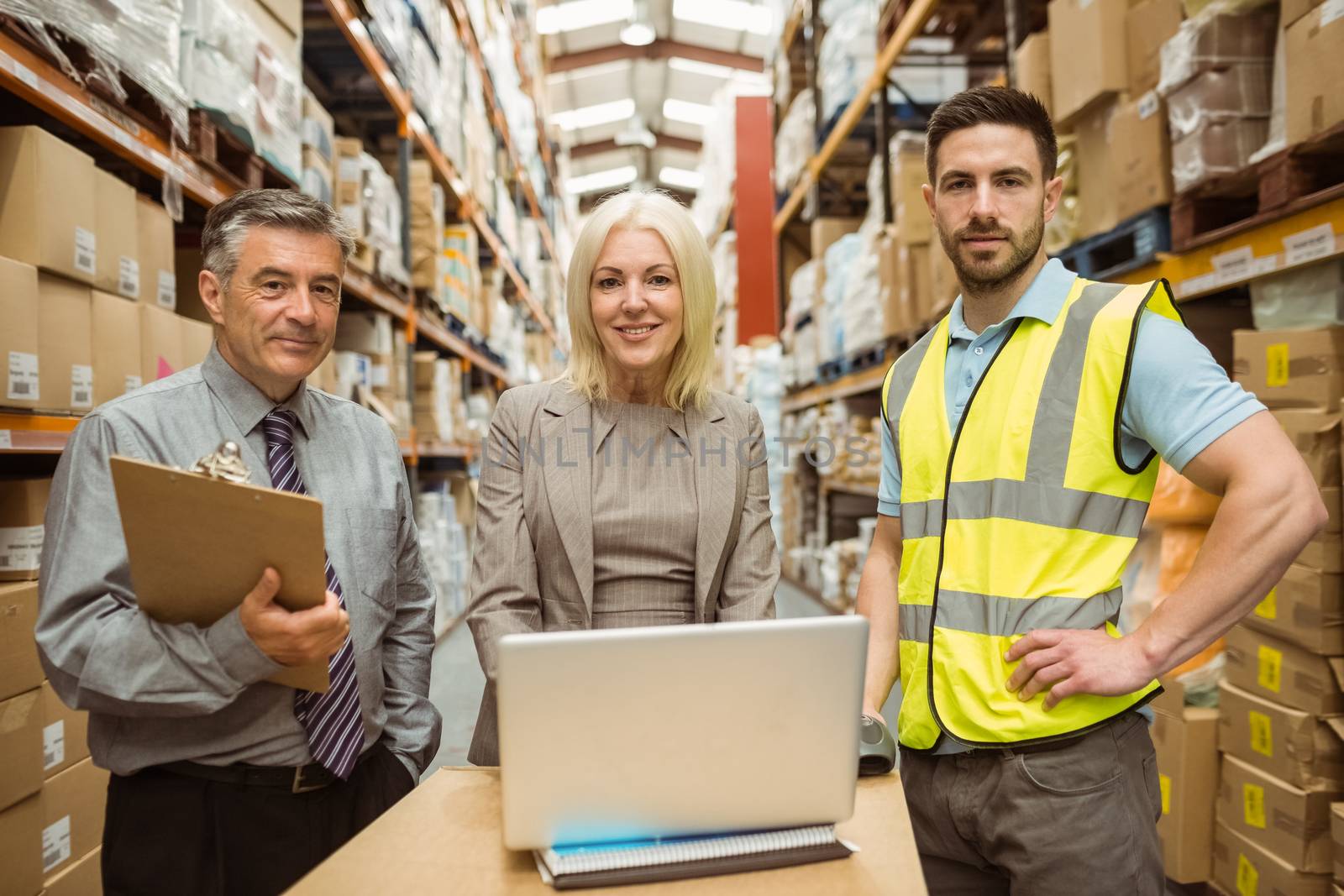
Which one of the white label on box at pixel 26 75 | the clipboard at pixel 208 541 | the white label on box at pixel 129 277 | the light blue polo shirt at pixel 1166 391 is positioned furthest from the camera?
the white label on box at pixel 129 277

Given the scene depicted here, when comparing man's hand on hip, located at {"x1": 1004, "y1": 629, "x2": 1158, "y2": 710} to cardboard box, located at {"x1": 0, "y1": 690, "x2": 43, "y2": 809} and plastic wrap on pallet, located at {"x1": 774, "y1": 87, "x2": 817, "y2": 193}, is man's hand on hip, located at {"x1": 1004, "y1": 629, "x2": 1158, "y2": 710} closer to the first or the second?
cardboard box, located at {"x1": 0, "y1": 690, "x2": 43, "y2": 809}

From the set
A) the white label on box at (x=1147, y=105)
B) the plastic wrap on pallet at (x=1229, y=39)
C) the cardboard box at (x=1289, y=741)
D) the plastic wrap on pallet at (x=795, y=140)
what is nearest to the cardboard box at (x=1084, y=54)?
the white label on box at (x=1147, y=105)

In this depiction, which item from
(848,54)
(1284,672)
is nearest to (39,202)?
(1284,672)

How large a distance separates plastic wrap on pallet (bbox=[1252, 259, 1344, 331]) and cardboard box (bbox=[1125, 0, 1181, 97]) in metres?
0.73

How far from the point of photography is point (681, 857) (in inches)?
39.8

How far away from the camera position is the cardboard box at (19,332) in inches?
69.6

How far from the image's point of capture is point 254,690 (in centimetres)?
145

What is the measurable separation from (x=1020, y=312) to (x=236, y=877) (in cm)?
155

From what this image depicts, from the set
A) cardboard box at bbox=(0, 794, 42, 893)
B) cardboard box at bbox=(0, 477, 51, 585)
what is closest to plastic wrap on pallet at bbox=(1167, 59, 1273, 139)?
cardboard box at bbox=(0, 477, 51, 585)

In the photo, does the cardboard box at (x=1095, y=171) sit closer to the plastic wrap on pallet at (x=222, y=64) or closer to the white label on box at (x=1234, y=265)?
the white label on box at (x=1234, y=265)

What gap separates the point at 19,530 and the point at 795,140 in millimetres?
6419

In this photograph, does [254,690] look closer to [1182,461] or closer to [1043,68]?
[1182,461]

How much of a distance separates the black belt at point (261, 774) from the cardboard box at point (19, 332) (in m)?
0.86

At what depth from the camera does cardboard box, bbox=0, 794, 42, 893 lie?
183 cm
